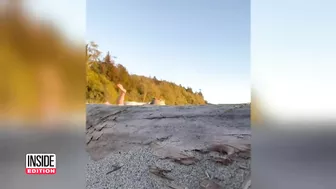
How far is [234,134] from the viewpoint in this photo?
2.21m

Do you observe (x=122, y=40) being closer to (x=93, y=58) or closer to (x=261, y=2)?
(x=93, y=58)

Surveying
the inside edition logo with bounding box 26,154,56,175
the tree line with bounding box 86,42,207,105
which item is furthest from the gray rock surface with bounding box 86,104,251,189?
the inside edition logo with bounding box 26,154,56,175

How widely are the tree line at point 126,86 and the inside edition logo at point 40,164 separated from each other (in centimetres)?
46

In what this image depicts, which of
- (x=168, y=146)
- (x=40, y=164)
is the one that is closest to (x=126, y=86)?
(x=168, y=146)

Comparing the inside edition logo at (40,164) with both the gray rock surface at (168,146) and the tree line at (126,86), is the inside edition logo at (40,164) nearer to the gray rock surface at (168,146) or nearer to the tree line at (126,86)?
the gray rock surface at (168,146)

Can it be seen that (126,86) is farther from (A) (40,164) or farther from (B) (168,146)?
(A) (40,164)

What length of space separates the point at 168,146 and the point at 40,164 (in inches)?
33.3

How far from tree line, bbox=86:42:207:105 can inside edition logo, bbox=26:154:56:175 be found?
0.46 m

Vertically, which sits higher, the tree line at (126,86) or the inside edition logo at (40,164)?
the tree line at (126,86)

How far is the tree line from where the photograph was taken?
7.32 ft

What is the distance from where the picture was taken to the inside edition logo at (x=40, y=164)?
7.10 ft

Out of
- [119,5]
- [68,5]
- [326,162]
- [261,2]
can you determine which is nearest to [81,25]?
[68,5]

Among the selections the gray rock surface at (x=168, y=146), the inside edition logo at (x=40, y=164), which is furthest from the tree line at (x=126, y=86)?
the inside edition logo at (x=40, y=164)

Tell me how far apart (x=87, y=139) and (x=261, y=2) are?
57.9 inches
